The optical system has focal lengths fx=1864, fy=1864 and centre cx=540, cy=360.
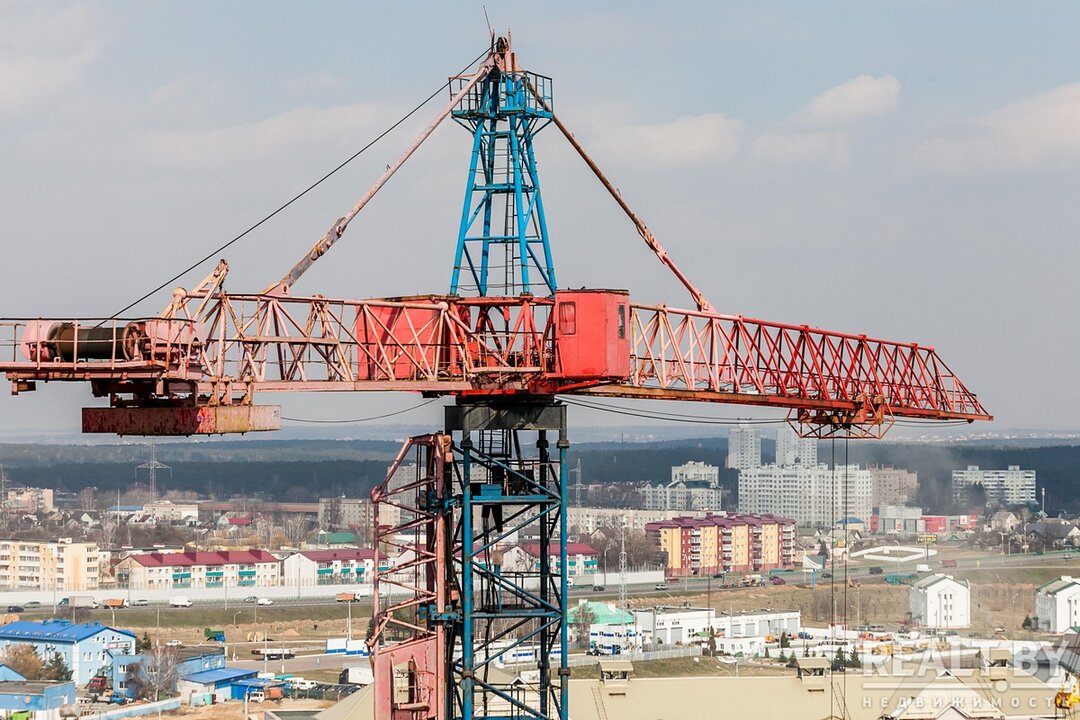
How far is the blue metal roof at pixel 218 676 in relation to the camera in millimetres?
111312

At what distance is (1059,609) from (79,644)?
74240mm

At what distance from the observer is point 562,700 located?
4469 cm

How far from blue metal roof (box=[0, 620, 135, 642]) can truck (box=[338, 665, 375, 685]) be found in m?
20.3

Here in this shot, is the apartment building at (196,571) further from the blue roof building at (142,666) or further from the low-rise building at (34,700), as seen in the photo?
the low-rise building at (34,700)

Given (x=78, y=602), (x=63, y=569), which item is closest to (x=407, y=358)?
(x=78, y=602)

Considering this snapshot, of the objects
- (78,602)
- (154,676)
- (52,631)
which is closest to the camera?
(154,676)

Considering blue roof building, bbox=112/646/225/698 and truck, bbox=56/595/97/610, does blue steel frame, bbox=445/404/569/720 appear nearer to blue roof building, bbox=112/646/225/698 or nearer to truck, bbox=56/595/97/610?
blue roof building, bbox=112/646/225/698

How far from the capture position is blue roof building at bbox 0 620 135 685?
12144cm

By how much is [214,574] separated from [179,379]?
158 meters

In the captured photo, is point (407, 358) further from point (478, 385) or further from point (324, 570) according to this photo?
point (324, 570)

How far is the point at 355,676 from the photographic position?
113 m

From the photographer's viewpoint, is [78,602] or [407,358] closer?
[407,358]

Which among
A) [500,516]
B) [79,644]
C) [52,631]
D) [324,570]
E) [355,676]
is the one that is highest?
[500,516]

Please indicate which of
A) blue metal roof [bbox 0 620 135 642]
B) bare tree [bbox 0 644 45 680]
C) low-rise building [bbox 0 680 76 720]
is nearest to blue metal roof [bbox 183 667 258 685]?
low-rise building [bbox 0 680 76 720]
